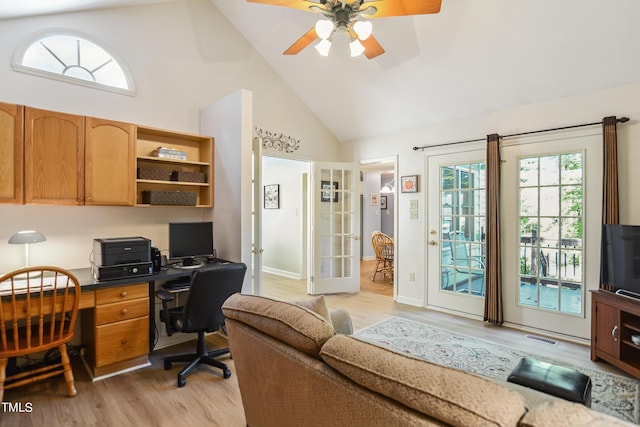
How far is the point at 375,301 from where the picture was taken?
465 centimetres

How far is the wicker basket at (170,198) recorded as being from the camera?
118 inches

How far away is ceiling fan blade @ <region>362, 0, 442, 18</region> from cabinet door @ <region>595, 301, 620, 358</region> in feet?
8.90

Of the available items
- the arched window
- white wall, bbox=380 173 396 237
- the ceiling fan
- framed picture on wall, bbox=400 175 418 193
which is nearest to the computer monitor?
the arched window

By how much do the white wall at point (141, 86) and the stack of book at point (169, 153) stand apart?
38cm

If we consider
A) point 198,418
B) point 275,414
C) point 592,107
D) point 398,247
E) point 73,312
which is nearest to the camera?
point 275,414

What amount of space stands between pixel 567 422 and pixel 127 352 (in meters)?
2.83

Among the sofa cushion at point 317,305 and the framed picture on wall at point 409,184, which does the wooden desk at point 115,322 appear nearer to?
the sofa cushion at point 317,305

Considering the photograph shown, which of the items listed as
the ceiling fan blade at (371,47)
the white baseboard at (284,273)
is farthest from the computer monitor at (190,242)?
the white baseboard at (284,273)

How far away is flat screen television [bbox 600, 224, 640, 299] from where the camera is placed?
103 inches

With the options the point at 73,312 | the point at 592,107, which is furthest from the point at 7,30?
the point at 592,107

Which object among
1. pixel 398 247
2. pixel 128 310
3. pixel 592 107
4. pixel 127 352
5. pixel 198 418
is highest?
pixel 592 107

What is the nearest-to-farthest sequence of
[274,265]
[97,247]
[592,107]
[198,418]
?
[198,418] < [97,247] < [592,107] < [274,265]

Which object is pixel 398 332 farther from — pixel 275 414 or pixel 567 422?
pixel 567 422

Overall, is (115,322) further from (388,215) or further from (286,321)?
(388,215)
